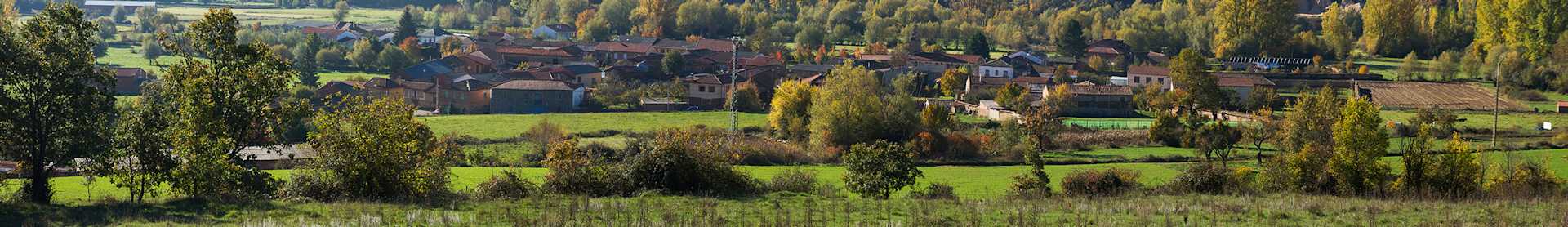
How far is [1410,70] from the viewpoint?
43.3 metres

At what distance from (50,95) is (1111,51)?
3868 cm

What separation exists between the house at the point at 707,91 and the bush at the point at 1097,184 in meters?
18.7

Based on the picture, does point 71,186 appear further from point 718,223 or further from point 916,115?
point 916,115

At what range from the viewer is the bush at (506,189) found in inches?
605

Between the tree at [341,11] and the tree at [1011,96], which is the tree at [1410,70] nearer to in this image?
the tree at [1011,96]

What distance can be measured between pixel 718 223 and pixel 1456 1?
58.9 meters

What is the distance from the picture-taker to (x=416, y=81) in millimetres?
37562

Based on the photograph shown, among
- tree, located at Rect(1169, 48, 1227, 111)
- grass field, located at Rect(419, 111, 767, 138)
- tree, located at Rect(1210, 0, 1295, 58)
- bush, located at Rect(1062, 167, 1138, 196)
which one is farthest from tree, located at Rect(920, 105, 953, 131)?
Result: tree, located at Rect(1210, 0, 1295, 58)

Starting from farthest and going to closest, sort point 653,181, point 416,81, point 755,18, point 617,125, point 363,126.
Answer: point 755,18, point 416,81, point 617,125, point 653,181, point 363,126

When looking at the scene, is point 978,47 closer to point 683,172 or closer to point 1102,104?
point 1102,104

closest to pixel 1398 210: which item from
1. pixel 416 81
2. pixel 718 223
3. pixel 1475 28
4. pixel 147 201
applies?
pixel 718 223

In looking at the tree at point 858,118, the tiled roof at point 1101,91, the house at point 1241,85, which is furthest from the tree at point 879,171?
the house at point 1241,85

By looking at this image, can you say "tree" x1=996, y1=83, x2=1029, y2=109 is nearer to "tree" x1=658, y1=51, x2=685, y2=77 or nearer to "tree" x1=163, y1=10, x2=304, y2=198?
"tree" x1=658, y1=51, x2=685, y2=77

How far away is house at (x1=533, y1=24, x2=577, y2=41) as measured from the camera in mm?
57719
